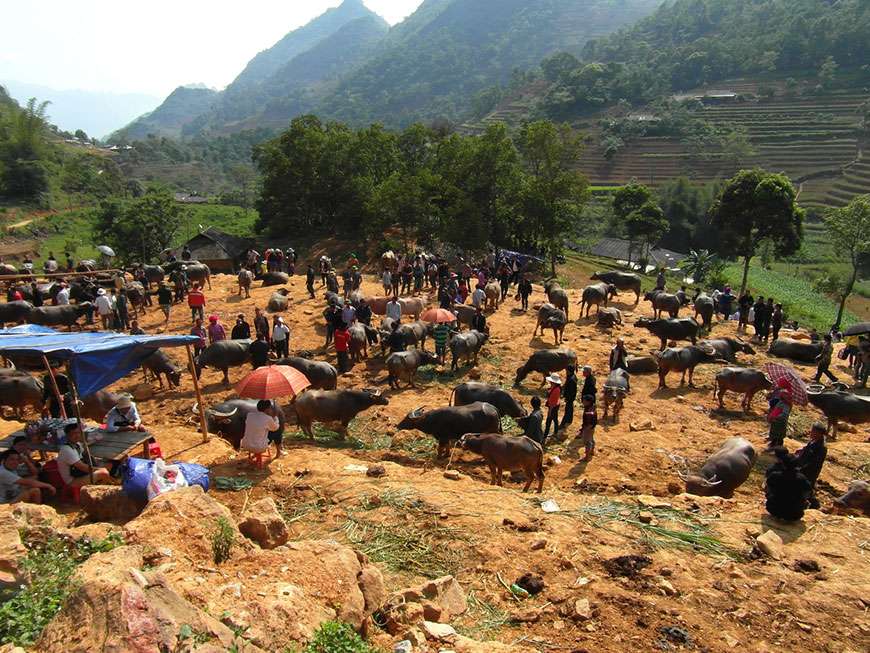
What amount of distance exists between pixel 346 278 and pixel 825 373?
53.7ft

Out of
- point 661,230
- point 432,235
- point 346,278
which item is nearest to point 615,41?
point 661,230

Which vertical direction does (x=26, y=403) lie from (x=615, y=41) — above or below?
below

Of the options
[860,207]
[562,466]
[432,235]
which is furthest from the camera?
[432,235]

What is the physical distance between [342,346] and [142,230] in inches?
1209

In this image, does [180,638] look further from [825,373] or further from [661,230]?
[661,230]

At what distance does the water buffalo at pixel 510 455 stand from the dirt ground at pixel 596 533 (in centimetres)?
Result: 34

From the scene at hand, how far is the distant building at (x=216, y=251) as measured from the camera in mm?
34969

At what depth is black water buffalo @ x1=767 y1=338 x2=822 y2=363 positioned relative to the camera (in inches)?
754

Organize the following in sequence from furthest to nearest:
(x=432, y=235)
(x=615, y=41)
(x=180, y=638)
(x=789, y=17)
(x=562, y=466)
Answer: (x=615, y=41), (x=789, y=17), (x=432, y=235), (x=562, y=466), (x=180, y=638)

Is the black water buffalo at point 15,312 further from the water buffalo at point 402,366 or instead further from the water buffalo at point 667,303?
the water buffalo at point 667,303

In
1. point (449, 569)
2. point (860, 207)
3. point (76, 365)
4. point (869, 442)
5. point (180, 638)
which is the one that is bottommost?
point (869, 442)

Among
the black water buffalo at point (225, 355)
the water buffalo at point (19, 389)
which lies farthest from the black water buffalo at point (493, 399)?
the water buffalo at point (19, 389)

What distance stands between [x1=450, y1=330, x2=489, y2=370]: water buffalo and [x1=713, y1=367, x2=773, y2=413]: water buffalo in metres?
6.38

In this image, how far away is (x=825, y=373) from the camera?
1761cm
